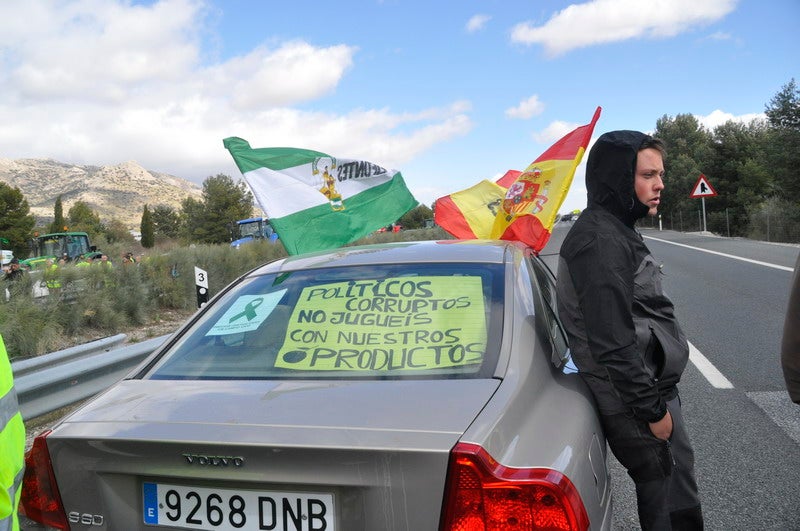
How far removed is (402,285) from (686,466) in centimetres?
134

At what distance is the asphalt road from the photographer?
3471 millimetres

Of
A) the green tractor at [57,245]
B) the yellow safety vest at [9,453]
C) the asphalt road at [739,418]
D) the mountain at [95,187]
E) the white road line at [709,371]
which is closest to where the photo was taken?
the yellow safety vest at [9,453]

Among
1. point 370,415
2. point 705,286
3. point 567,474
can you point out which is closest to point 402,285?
point 370,415

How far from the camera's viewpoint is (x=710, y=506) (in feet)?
11.5

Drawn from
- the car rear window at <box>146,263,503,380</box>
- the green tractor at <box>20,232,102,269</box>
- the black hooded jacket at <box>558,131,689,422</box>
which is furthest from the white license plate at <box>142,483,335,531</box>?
the green tractor at <box>20,232,102,269</box>

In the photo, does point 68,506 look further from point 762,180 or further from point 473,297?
point 762,180

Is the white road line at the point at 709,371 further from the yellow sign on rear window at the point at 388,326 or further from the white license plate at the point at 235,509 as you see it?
the white license plate at the point at 235,509

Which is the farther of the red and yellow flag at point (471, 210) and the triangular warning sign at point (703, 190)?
the triangular warning sign at point (703, 190)

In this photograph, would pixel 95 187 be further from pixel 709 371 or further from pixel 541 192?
pixel 541 192

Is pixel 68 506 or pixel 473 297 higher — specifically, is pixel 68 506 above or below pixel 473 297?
below

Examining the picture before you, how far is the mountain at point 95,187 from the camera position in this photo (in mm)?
119500

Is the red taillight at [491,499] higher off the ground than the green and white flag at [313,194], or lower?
lower

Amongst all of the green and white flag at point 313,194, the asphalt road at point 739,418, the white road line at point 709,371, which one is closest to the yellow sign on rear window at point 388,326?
the asphalt road at point 739,418

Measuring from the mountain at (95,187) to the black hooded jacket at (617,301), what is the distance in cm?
11838
